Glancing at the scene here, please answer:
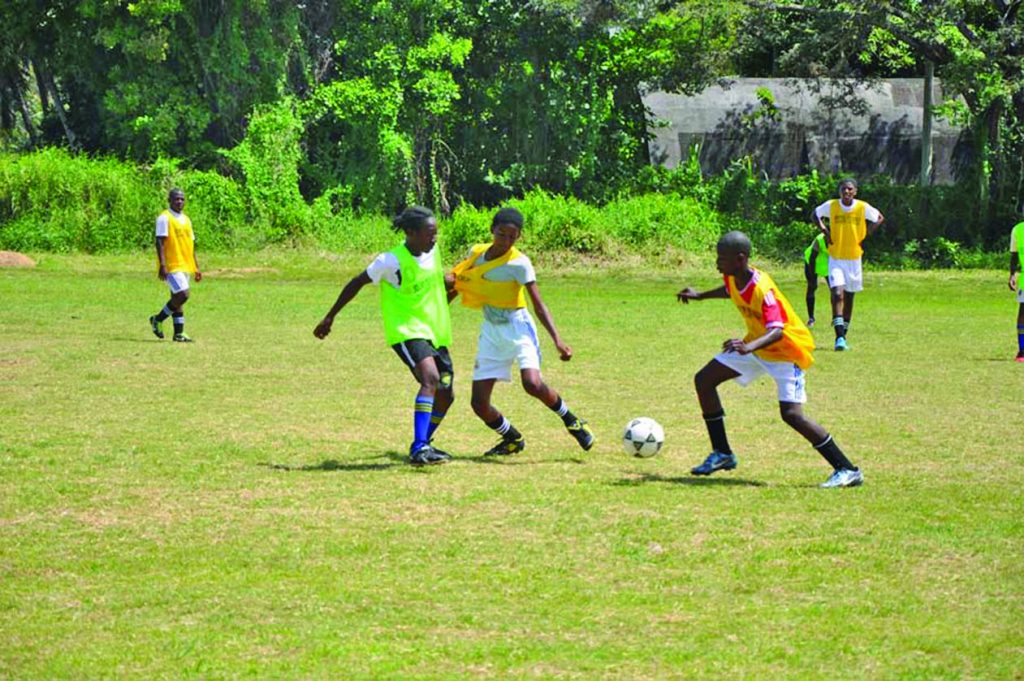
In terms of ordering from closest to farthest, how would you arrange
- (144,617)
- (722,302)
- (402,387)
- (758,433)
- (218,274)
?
1. (144,617)
2. (758,433)
3. (402,387)
4. (722,302)
5. (218,274)

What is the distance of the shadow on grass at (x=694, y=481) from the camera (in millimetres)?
10000

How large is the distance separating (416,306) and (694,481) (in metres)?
2.29

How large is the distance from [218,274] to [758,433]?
71.1 feet

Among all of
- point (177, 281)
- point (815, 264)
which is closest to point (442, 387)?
point (177, 281)

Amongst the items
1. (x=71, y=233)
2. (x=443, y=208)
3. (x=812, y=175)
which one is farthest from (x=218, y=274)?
(x=812, y=175)

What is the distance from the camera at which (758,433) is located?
491 inches

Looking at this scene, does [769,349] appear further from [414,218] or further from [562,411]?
[414,218]

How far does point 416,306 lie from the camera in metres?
10.7

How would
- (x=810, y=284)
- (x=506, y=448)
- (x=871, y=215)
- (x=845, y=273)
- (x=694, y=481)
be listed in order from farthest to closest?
1. (x=810, y=284)
2. (x=871, y=215)
3. (x=845, y=273)
4. (x=506, y=448)
5. (x=694, y=481)

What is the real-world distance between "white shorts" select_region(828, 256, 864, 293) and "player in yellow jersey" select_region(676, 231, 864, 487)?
9684mm

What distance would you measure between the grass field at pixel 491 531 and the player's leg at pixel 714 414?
15cm

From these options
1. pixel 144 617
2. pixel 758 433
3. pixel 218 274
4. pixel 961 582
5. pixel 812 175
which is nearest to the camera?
pixel 144 617

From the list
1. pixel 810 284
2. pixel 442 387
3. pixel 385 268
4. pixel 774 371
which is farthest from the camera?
pixel 810 284

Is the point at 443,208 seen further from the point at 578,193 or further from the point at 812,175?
the point at 812,175
